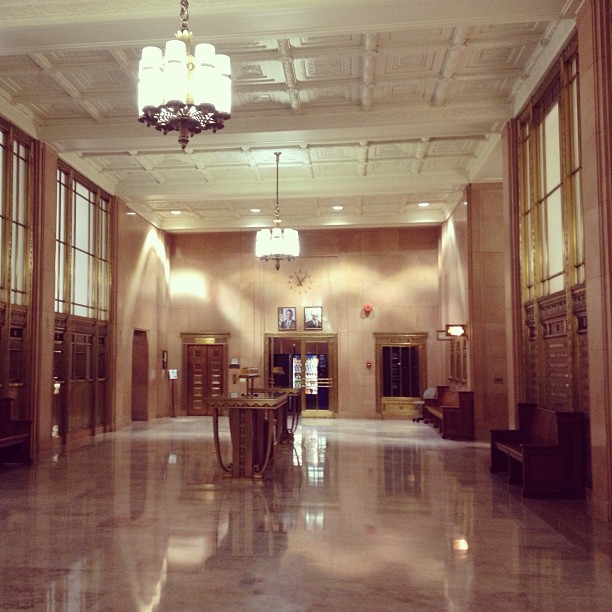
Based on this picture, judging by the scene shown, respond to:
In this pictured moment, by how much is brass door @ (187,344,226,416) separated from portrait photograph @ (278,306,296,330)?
174 cm

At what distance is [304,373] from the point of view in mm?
17500

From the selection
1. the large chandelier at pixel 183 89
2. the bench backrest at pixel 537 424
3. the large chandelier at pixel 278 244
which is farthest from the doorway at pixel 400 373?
the large chandelier at pixel 183 89

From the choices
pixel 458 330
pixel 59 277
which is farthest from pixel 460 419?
pixel 59 277

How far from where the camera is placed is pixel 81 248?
12.5 m

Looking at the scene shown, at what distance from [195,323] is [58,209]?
6.96 m

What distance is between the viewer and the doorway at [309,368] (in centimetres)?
1738

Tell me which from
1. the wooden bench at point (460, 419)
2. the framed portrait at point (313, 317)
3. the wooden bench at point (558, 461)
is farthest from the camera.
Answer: the framed portrait at point (313, 317)

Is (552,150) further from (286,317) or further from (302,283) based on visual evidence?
(286,317)

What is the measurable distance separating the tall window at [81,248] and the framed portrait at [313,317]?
5786 mm

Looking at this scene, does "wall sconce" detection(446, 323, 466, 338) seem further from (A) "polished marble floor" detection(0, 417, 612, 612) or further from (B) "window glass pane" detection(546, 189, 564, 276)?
(B) "window glass pane" detection(546, 189, 564, 276)

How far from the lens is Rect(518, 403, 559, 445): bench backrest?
7.39m

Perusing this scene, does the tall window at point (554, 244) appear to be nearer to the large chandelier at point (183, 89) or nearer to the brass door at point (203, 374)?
the large chandelier at point (183, 89)

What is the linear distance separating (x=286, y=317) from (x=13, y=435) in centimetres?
937

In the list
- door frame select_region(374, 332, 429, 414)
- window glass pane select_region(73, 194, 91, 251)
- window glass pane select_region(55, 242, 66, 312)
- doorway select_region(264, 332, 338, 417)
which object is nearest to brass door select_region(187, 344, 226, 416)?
doorway select_region(264, 332, 338, 417)
